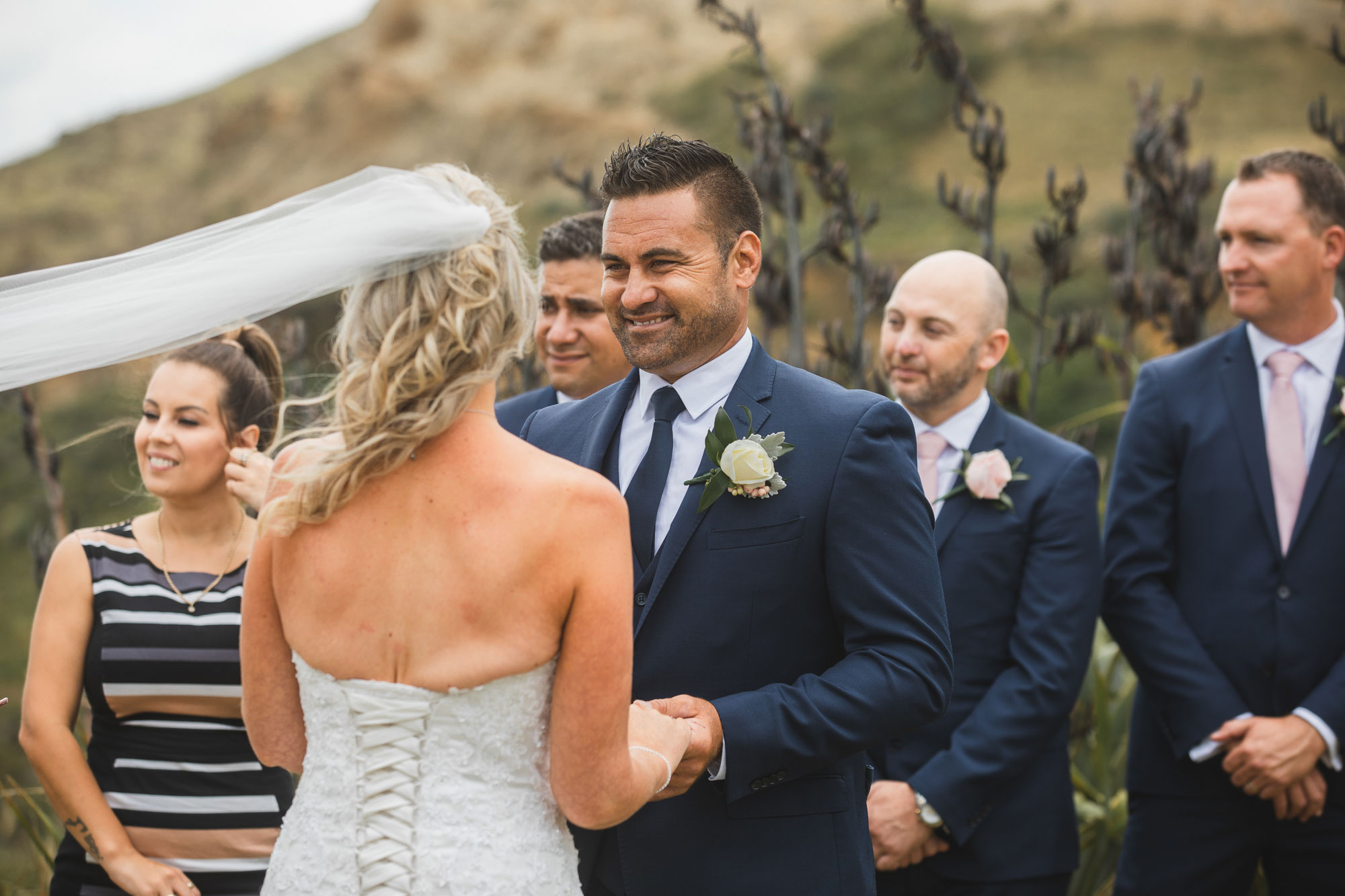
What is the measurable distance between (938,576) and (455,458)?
113 centimetres

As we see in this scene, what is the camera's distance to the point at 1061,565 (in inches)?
132

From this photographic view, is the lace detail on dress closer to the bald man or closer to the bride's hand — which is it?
the bride's hand

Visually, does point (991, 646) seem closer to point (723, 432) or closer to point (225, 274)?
point (723, 432)

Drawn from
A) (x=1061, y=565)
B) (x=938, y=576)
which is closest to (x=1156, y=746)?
(x=1061, y=565)

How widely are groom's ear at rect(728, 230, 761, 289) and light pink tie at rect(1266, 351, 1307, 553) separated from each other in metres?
1.99

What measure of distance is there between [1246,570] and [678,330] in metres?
2.18

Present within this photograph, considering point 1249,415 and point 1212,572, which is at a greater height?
point 1249,415

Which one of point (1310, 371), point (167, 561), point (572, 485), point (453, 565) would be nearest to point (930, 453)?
point (1310, 371)

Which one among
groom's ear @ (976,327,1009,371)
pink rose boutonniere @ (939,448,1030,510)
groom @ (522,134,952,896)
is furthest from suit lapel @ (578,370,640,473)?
groom's ear @ (976,327,1009,371)

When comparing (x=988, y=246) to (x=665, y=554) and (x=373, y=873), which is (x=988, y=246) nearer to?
(x=665, y=554)

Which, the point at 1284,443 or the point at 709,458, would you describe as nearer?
the point at 709,458

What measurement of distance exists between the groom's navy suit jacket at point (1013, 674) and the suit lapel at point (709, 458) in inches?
39.1

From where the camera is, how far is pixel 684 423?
2.56 meters

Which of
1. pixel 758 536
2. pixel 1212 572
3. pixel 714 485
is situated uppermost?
pixel 714 485
